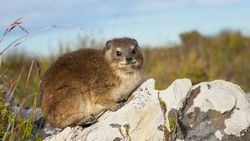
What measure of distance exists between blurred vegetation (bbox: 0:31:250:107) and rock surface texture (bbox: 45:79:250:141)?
6.75 meters

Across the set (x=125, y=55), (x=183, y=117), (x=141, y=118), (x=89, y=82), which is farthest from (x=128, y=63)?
(x=183, y=117)

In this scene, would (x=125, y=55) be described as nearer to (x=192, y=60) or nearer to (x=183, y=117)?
(x=183, y=117)

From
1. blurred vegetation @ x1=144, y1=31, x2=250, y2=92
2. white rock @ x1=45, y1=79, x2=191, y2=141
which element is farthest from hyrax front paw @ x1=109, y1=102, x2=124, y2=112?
blurred vegetation @ x1=144, y1=31, x2=250, y2=92

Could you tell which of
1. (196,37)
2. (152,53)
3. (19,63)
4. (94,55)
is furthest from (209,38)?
(94,55)

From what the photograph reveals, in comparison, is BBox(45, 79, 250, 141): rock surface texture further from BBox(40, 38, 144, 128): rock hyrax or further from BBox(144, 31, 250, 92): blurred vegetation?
BBox(144, 31, 250, 92): blurred vegetation

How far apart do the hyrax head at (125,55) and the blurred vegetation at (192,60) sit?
212 inches

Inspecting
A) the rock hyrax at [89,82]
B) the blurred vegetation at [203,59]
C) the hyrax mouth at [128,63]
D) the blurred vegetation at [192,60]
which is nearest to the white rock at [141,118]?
the rock hyrax at [89,82]

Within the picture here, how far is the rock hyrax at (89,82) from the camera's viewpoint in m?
7.67

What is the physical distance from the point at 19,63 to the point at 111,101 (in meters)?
14.7

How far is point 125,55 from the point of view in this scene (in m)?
8.09

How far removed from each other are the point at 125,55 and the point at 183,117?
6.10ft

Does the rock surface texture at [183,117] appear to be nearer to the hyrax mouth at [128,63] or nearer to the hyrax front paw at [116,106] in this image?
the hyrax front paw at [116,106]

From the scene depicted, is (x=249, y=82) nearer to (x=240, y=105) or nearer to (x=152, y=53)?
(x=152, y=53)

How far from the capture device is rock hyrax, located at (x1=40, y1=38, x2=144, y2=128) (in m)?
7.67
